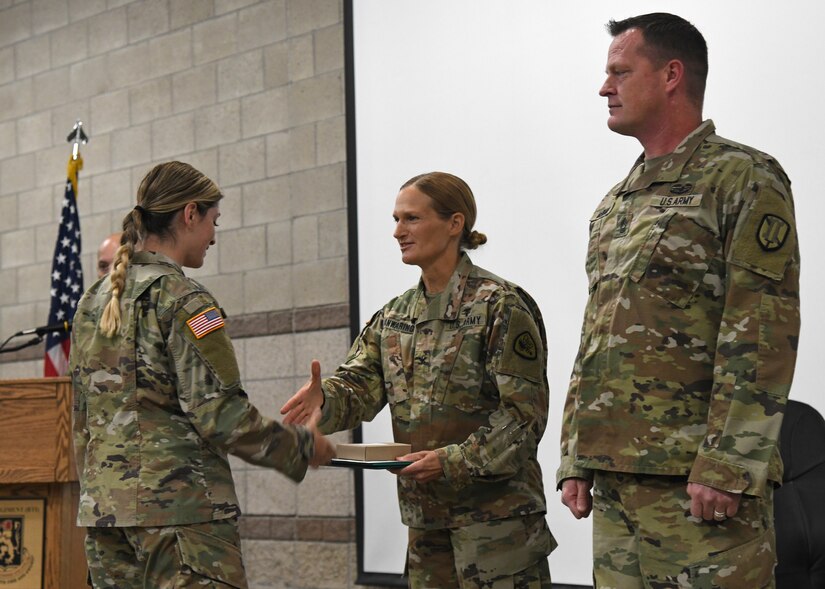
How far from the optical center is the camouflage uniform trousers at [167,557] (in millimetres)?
2350

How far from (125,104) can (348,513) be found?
9.17 feet

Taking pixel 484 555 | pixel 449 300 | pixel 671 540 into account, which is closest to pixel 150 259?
pixel 449 300

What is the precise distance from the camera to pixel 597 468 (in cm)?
205

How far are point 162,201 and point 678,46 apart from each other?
121cm

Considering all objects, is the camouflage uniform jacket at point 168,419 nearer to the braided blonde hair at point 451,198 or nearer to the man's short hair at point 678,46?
the braided blonde hair at point 451,198

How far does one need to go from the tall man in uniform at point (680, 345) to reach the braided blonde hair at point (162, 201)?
3.12ft

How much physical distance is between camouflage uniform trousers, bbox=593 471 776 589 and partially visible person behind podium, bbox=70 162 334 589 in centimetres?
76

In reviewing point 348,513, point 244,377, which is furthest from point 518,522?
point 244,377

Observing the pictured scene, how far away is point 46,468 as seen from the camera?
3.48 m

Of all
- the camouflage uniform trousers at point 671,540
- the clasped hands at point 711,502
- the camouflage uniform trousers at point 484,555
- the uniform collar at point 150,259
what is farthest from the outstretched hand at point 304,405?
the clasped hands at point 711,502

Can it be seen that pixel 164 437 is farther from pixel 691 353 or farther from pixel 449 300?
pixel 691 353

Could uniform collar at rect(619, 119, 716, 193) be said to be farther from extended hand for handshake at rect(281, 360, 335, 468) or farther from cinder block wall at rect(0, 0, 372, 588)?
cinder block wall at rect(0, 0, 372, 588)

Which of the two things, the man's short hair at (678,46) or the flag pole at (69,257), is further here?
the flag pole at (69,257)

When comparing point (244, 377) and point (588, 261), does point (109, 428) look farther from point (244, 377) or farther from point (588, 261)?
point (244, 377)
